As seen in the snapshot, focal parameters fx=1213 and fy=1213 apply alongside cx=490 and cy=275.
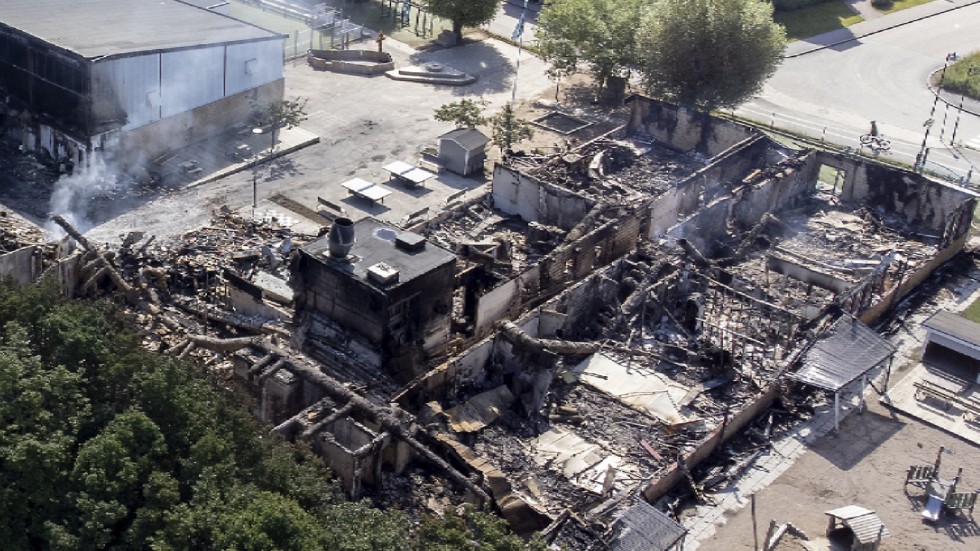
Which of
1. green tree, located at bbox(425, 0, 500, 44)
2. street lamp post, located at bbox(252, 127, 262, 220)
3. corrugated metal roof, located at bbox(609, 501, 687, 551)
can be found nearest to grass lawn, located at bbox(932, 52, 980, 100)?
green tree, located at bbox(425, 0, 500, 44)

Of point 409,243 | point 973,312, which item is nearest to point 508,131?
point 409,243

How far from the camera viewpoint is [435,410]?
3925 centimetres

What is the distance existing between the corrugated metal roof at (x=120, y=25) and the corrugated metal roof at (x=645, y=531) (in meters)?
32.6

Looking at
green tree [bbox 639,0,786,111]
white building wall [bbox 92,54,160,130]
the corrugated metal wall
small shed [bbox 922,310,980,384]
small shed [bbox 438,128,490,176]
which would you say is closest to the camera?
small shed [bbox 922,310,980,384]

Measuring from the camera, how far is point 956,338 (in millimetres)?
46531

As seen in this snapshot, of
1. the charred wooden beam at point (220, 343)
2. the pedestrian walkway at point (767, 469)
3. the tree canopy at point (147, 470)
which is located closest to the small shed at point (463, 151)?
the charred wooden beam at point (220, 343)

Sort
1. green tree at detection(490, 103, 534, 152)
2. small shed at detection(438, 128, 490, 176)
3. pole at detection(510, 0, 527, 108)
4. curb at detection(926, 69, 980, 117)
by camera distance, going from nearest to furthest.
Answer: small shed at detection(438, 128, 490, 176)
green tree at detection(490, 103, 534, 152)
pole at detection(510, 0, 527, 108)
curb at detection(926, 69, 980, 117)

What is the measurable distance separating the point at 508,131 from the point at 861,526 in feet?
95.9

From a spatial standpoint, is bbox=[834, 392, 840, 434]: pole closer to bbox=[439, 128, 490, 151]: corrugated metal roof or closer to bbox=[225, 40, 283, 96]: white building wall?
bbox=[439, 128, 490, 151]: corrugated metal roof

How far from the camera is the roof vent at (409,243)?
4206cm

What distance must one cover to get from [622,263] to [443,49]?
30160 millimetres

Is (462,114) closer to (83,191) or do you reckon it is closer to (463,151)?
(463,151)

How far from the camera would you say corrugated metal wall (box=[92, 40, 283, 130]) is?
5444cm

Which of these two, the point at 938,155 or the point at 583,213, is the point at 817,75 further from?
the point at 583,213
